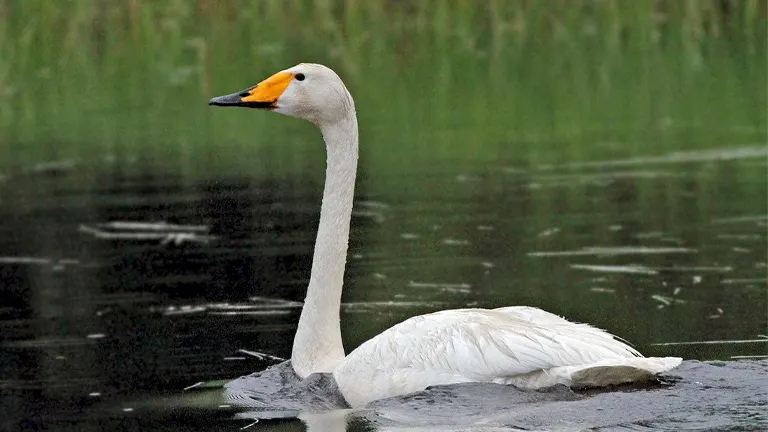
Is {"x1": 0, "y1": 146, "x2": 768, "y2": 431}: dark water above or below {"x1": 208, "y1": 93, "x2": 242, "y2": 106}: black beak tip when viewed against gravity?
below

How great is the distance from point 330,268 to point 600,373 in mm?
2013

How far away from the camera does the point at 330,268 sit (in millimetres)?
9828

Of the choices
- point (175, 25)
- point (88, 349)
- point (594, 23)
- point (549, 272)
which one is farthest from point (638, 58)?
point (88, 349)

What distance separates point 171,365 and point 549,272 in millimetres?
3467

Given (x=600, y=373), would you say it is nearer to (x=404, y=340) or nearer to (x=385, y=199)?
(x=404, y=340)

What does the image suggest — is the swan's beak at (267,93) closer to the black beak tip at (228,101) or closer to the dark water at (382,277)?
the black beak tip at (228,101)

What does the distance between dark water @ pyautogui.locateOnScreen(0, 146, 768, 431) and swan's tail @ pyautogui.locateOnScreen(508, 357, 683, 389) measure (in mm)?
108

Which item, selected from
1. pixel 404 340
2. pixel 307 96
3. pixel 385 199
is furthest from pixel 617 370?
pixel 385 199

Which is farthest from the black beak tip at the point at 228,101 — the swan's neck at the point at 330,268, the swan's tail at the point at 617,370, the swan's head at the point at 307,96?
the swan's tail at the point at 617,370

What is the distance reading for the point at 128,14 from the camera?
26656 mm

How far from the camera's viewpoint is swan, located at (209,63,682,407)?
855 centimetres

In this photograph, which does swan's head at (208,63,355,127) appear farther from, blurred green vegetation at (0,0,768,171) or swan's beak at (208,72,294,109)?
blurred green vegetation at (0,0,768,171)

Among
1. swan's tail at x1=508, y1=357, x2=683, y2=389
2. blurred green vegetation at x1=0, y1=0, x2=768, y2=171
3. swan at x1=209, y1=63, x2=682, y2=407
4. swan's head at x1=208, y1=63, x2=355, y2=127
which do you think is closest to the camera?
swan's tail at x1=508, y1=357, x2=683, y2=389

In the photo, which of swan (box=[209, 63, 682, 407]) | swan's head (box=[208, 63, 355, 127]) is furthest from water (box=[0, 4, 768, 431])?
swan's head (box=[208, 63, 355, 127])
